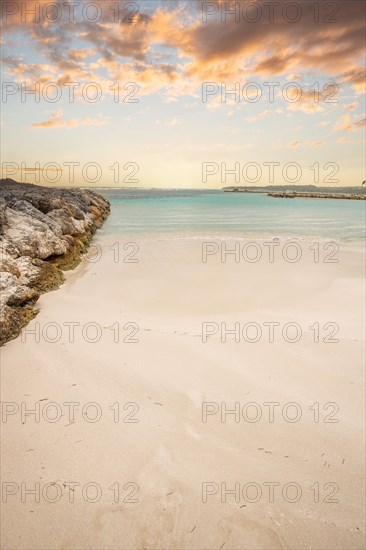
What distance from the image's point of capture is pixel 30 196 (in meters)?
12.0

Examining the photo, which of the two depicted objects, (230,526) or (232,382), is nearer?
(230,526)

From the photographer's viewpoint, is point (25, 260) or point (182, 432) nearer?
point (182, 432)

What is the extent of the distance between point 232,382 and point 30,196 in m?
11.8

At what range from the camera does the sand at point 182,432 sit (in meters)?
2.14

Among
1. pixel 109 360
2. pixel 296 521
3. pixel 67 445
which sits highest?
pixel 109 360

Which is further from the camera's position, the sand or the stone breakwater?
the stone breakwater

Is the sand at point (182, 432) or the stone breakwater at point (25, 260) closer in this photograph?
the sand at point (182, 432)

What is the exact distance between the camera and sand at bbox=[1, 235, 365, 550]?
2.14 meters

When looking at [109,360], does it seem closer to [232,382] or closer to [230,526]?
[232,382]

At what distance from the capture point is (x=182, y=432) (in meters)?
2.83

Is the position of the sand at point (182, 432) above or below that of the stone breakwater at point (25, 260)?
below

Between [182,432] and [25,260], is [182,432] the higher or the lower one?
the lower one

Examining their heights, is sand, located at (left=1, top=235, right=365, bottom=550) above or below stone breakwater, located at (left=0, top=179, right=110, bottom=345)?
below

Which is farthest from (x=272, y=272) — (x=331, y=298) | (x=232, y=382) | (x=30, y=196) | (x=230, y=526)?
(x=30, y=196)
